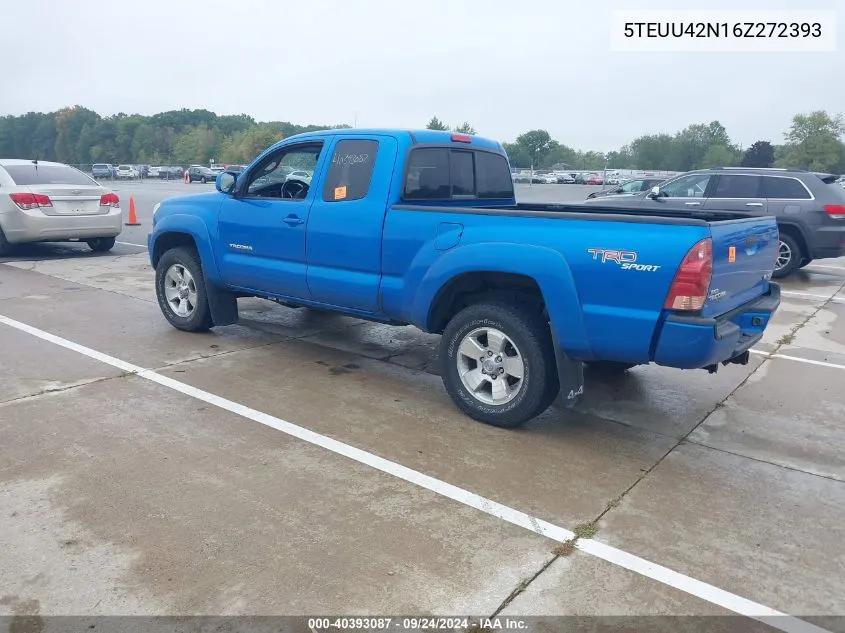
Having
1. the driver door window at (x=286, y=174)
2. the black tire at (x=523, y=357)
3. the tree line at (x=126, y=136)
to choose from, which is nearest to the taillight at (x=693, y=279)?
the black tire at (x=523, y=357)

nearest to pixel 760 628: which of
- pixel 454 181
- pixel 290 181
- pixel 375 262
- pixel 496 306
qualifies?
pixel 496 306

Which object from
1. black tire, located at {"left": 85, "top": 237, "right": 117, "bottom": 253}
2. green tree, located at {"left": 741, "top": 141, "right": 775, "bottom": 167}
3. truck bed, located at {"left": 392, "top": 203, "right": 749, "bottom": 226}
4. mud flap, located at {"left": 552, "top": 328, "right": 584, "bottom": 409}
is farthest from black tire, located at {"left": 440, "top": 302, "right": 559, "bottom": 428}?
green tree, located at {"left": 741, "top": 141, "right": 775, "bottom": 167}

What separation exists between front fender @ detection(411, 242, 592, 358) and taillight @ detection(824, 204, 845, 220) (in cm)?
845

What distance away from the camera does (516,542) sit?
320 cm

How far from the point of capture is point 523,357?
4.36 m

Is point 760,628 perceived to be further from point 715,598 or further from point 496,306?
point 496,306

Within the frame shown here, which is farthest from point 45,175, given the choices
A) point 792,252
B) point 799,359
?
point 792,252

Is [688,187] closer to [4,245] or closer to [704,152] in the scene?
[4,245]

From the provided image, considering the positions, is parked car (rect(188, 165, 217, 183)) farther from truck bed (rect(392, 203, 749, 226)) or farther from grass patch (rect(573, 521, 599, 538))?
grass patch (rect(573, 521, 599, 538))

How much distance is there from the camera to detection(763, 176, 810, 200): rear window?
35.2ft

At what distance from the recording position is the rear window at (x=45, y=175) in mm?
10758

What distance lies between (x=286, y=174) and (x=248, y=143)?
7358 centimetres

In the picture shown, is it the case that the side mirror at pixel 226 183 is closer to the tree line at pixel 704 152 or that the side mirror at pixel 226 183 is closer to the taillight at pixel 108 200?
the taillight at pixel 108 200

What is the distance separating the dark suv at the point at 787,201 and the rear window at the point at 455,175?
465 centimetres
